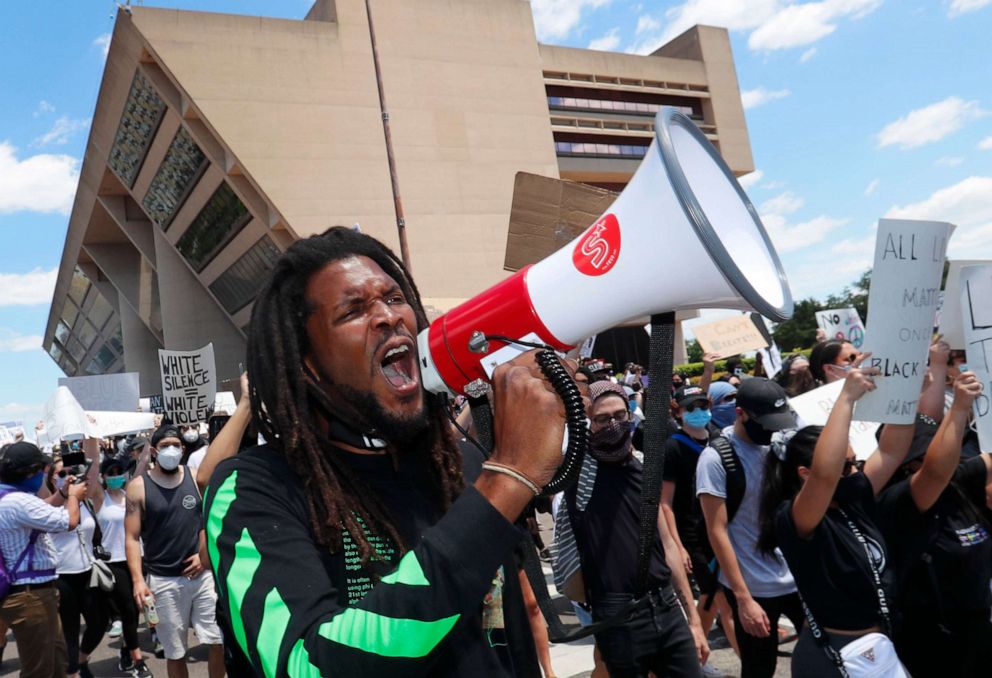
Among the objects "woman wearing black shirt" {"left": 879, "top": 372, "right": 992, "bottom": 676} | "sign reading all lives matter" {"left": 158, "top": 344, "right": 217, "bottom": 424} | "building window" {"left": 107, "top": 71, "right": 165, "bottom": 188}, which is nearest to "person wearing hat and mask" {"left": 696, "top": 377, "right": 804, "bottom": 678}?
"woman wearing black shirt" {"left": 879, "top": 372, "right": 992, "bottom": 676}

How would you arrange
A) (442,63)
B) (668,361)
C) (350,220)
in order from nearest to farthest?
(668,361) → (350,220) → (442,63)

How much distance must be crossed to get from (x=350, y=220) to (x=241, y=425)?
1024 inches

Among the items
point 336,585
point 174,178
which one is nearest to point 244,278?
point 174,178

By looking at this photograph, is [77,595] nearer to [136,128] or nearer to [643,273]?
[643,273]

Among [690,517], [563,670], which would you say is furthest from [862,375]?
[563,670]

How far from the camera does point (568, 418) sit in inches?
48.3

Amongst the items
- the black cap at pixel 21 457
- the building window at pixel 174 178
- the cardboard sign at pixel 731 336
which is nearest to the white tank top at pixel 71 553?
the black cap at pixel 21 457

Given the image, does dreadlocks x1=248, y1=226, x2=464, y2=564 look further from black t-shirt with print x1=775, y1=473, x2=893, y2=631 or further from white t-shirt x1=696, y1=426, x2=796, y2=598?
white t-shirt x1=696, y1=426, x2=796, y2=598

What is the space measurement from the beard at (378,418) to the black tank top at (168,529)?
462 cm

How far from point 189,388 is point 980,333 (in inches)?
301

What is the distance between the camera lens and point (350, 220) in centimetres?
2809

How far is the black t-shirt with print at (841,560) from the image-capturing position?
2789 mm

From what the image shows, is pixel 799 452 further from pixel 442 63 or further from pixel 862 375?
pixel 442 63

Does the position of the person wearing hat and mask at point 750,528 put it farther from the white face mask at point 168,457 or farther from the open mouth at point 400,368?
the white face mask at point 168,457
